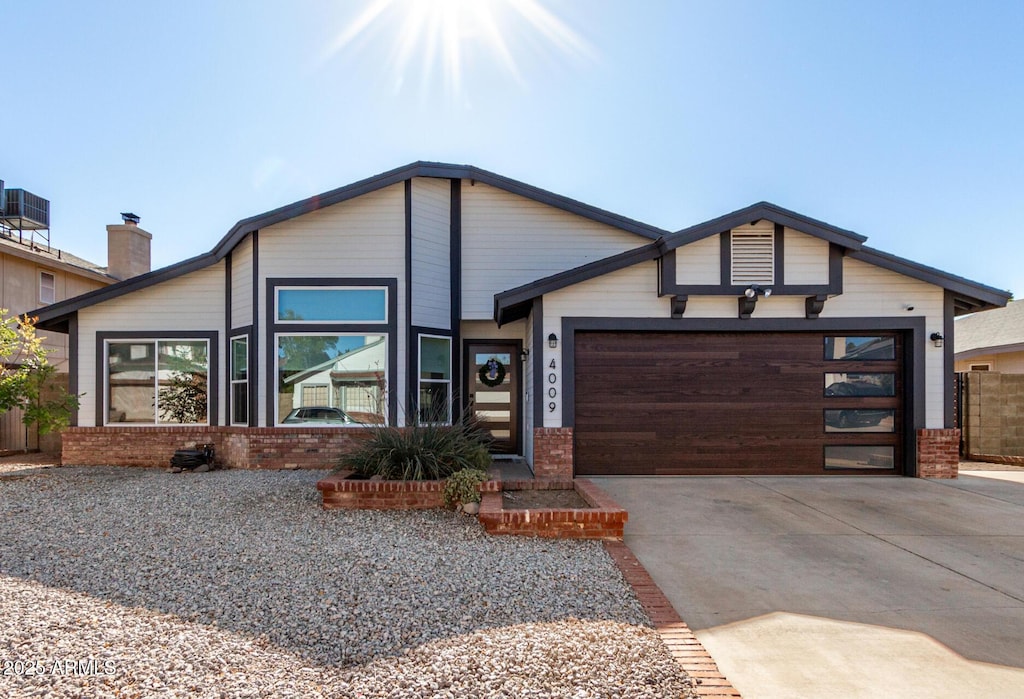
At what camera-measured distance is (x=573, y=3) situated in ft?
27.6

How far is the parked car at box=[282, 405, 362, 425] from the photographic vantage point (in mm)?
9125

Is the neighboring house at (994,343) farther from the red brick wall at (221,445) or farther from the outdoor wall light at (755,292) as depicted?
the red brick wall at (221,445)

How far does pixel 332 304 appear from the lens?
9188mm

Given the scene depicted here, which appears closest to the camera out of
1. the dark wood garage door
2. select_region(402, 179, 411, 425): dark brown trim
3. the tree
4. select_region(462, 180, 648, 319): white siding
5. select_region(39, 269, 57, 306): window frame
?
the dark wood garage door

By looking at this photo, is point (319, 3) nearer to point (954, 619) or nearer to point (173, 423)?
point (173, 423)

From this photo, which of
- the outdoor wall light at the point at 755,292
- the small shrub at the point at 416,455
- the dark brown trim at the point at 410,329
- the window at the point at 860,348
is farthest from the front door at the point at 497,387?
the window at the point at 860,348

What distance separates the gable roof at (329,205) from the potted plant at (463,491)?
544 centimetres

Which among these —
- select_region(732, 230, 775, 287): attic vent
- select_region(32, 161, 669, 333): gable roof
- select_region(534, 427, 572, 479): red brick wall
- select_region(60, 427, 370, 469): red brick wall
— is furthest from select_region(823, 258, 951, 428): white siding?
select_region(60, 427, 370, 469): red brick wall

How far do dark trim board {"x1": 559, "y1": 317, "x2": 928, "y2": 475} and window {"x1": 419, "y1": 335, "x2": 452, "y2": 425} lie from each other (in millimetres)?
2341

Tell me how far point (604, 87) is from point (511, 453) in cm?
680

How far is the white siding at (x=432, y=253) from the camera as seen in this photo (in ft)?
30.9

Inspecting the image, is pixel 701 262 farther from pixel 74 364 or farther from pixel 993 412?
pixel 74 364

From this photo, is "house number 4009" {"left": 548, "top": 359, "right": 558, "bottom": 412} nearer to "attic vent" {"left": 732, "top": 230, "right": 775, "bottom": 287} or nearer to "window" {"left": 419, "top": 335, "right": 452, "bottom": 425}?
"window" {"left": 419, "top": 335, "right": 452, "bottom": 425}

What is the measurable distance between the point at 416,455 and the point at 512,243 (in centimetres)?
486
